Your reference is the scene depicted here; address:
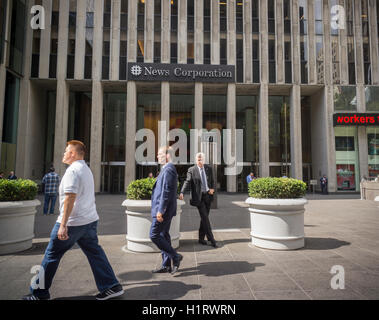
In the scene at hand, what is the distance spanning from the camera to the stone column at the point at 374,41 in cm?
2397

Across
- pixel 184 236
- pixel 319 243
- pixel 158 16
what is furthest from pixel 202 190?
pixel 158 16

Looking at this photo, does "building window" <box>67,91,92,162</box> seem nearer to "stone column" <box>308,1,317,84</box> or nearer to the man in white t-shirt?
"stone column" <box>308,1,317,84</box>

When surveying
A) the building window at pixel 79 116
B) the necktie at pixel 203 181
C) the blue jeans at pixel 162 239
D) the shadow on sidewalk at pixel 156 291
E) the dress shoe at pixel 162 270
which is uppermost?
the building window at pixel 79 116

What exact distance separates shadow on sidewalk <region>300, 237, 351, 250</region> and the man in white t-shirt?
4251mm

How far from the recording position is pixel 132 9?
2314 centimetres

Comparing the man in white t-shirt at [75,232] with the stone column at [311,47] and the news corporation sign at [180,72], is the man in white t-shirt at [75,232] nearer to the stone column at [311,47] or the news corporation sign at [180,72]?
the news corporation sign at [180,72]

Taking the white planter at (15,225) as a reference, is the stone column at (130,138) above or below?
above

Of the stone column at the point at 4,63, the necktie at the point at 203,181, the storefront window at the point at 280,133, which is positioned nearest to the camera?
the necktie at the point at 203,181

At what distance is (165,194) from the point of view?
387 cm

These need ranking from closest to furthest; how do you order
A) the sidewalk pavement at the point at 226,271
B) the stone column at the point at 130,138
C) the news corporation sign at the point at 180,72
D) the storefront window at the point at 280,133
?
the sidewalk pavement at the point at 226,271 → the stone column at the point at 130,138 → the news corporation sign at the point at 180,72 → the storefront window at the point at 280,133

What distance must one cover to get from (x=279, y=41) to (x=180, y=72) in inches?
397

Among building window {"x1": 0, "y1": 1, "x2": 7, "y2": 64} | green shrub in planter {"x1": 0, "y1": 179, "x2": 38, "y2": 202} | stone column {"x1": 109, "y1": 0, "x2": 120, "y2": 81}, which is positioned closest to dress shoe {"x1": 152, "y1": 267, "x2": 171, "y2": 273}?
green shrub in planter {"x1": 0, "y1": 179, "x2": 38, "y2": 202}

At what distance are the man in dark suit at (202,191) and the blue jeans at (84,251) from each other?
8.71 feet

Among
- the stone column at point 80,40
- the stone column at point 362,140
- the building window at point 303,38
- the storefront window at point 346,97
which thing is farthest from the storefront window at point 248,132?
the stone column at point 80,40
